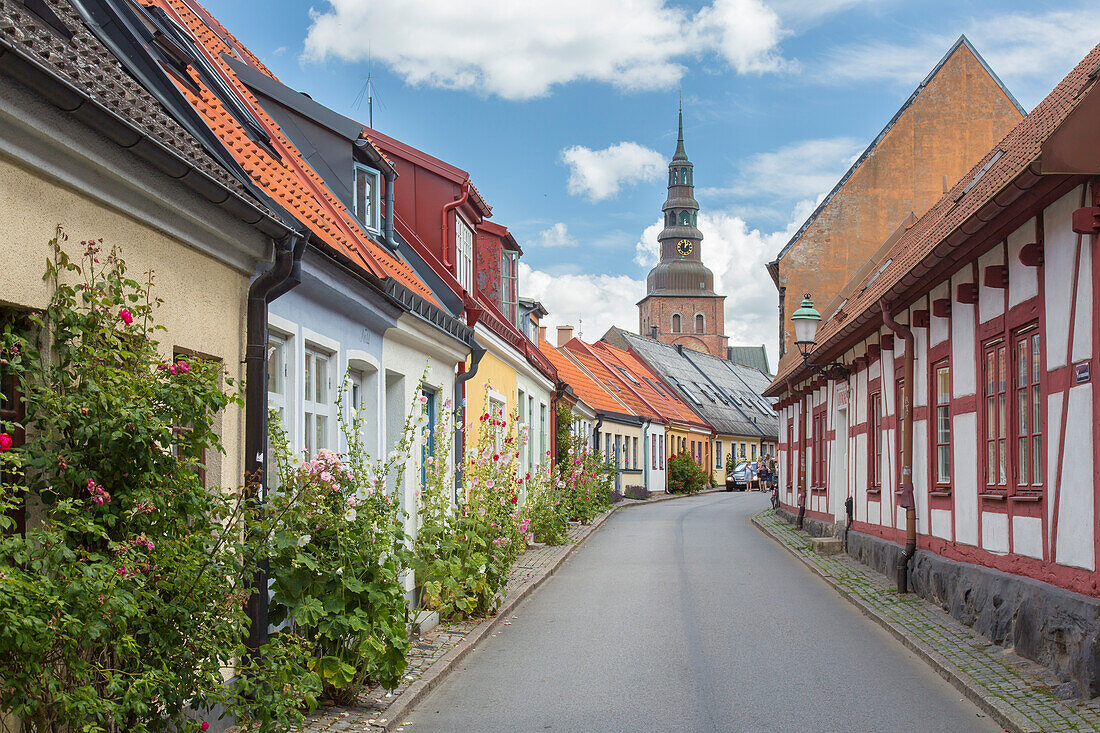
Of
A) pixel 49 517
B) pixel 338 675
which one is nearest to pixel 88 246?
pixel 49 517

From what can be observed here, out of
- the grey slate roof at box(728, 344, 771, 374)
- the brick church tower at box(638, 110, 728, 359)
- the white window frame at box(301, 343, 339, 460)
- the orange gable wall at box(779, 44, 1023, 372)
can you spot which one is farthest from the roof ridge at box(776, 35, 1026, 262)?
the grey slate roof at box(728, 344, 771, 374)

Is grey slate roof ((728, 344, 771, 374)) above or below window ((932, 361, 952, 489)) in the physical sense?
above

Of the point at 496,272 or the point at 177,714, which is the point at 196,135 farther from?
the point at 496,272

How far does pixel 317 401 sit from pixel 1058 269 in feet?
19.0

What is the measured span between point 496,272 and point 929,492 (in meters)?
8.57

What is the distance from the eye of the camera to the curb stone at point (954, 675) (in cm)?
718

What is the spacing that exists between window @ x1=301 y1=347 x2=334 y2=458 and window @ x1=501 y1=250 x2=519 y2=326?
10694 mm

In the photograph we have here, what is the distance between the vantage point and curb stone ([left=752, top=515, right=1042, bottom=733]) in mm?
7176

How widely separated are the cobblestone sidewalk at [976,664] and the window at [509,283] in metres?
7.64

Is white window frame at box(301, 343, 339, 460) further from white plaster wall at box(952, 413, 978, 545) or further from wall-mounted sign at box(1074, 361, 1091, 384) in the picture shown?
white plaster wall at box(952, 413, 978, 545)

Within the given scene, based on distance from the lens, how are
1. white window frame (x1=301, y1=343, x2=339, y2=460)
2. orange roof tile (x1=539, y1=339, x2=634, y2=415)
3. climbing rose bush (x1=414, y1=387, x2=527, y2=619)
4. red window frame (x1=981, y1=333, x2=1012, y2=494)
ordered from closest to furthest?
white window frame (x1=301, y1=343, x2=339, y2=460), red window frame (x1=981, y1=333, x2=1012, y2=494), climbing rose bush (x1=414, y1=387, x2=527, y2=619), orange roof tile (x1=539, y1=339, x2=634, y2=415)

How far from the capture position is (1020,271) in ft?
32.5

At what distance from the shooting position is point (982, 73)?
89.2 feet

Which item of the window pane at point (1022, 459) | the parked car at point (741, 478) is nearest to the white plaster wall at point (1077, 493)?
the window pane at point (1022, 459)
